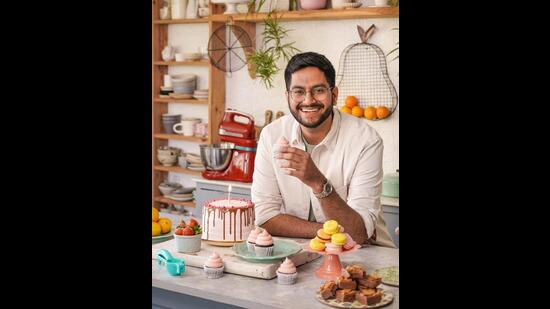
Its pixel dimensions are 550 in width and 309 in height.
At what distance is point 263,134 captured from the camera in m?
3.36

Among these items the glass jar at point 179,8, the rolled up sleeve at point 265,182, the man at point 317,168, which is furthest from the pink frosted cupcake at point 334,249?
the glass jar at point 179,8

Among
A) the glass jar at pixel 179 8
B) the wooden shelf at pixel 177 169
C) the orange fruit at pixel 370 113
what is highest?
the glass jar at pixel 179 8

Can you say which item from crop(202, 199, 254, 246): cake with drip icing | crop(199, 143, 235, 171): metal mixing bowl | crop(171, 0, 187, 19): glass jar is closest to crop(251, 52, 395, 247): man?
crop(202, 199, 254, 246): cake with drip icing

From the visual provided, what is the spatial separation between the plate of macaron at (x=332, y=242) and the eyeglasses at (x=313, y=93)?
1.32 m

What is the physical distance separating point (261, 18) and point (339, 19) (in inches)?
23.3

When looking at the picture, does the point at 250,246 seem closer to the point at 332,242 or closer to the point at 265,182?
the point at 332,242

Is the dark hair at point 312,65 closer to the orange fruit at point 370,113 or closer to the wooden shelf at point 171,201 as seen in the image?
the orange fruit at point 370,113

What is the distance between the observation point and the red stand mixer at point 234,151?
4499 mm

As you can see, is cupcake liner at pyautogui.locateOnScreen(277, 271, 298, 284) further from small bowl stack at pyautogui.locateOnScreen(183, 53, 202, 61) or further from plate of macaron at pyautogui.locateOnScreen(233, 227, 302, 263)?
small bowl stack at pyautogui.locateOnScreen(183, 53, 202, 61)

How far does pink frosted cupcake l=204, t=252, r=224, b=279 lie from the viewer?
2.17 m
